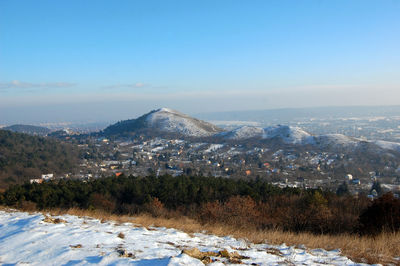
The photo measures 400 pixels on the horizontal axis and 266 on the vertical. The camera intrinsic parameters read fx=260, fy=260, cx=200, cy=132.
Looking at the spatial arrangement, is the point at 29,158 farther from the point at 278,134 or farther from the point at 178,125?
Result: the point at 278,134

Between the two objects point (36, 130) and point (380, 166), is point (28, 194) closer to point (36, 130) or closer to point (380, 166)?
point (380, 166)

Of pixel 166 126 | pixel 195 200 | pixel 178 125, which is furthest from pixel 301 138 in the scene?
pixel 195 200

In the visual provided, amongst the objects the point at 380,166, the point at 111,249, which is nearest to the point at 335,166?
the point at 380,166

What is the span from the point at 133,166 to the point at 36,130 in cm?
9576

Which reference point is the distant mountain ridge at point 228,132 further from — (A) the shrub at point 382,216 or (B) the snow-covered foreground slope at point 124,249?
(B) the snow-covered foreground slope at point 124,249

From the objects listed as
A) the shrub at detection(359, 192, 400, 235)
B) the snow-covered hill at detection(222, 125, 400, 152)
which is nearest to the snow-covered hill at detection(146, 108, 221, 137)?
the snow-covered hill at detection(222, 125, 400, 152)

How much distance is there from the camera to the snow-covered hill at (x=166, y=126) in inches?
4345

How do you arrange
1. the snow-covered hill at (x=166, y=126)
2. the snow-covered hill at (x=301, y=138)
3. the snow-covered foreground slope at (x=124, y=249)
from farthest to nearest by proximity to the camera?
the snow-covered hill at (x=166, y=126) < the snow-covered hill at (x=301, y=138) < the snow-covered foreground slope at (x=124, y=249)

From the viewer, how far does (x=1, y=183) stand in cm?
4256

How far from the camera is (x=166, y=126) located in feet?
380

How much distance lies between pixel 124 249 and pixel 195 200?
20.5 metres

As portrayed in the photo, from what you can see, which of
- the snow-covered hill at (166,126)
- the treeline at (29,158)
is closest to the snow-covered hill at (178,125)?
the snow-covered hill at (166,126)

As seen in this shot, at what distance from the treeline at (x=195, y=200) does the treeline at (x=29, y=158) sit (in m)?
25.2

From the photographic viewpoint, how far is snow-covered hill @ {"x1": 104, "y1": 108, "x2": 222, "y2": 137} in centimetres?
11038
